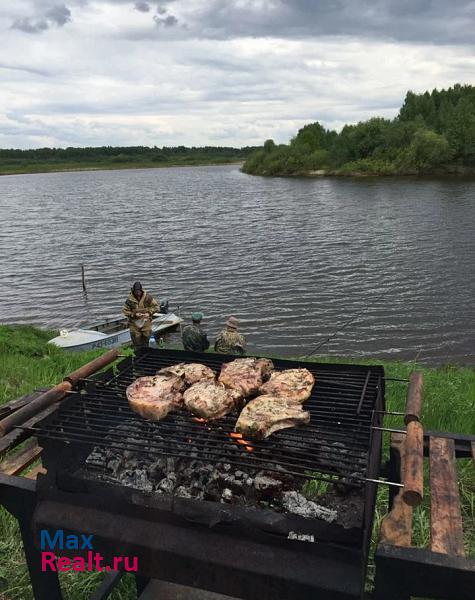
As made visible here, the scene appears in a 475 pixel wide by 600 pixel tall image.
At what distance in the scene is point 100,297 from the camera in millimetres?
23016

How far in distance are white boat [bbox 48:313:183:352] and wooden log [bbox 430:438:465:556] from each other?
12.2 metres

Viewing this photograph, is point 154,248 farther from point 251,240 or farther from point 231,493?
point 231,493

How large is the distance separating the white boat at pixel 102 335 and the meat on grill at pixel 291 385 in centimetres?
1108

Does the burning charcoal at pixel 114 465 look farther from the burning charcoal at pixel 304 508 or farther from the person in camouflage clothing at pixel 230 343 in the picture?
the person in camouflage clothing at pixel 230 343

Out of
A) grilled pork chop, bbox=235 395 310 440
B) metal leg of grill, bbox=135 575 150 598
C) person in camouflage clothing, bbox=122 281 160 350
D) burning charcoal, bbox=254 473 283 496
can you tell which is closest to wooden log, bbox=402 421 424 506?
grilled pork chop, bbox=235 395 310 440

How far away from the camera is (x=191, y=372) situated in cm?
431

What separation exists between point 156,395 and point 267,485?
1.13 metres

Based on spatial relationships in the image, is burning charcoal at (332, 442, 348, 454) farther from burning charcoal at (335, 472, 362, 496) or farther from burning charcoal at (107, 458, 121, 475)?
burning charcoal at (107, 458, 121, 475)

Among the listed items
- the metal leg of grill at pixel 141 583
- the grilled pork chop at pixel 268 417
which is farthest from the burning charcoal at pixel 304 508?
the metal leg of grill at pixel 141 583

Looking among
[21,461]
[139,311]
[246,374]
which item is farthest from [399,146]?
[21,461]

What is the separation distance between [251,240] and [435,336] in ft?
59.0

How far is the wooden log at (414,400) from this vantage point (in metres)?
3.47

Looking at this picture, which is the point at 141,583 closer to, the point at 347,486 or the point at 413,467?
the point at 347,486

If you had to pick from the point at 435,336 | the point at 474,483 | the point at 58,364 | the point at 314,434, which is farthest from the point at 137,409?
the point at 435,336
